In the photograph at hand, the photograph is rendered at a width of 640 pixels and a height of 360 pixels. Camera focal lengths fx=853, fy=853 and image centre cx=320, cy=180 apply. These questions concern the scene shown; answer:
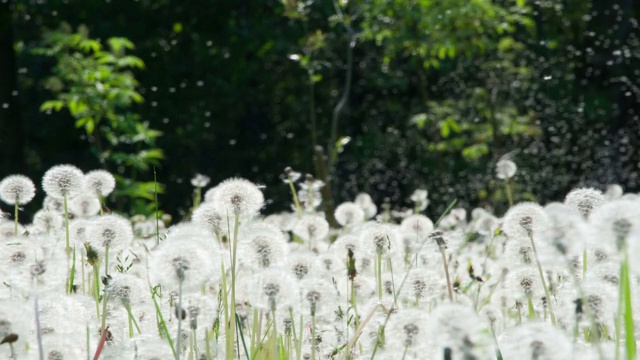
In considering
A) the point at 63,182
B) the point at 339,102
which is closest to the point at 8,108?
the point at 339,102

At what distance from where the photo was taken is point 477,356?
889mm

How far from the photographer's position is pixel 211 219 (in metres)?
1.86

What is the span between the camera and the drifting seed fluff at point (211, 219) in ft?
6.05

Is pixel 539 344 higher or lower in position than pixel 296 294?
lower

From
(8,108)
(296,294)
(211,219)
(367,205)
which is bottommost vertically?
(296,294)

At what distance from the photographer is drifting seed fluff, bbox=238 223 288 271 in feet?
5.43

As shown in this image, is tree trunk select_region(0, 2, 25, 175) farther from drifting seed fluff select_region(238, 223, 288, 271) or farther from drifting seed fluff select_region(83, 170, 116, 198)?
drifting seed fluff select_region(238, 223, 288, 271)

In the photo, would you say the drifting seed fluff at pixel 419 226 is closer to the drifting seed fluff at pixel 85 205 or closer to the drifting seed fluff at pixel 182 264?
the drifting seed fluff at pixel 85 205

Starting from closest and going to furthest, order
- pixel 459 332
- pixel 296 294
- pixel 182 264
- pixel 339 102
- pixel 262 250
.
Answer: pixel 459 332 < pixel 182 264 < pixel 296 294 < pixel 262 250 < pixel 339 102

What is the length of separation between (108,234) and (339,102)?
12.2 meters

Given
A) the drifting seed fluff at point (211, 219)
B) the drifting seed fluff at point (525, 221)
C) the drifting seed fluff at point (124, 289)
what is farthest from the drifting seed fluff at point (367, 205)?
the drifting seed fluff at point (124, 289)

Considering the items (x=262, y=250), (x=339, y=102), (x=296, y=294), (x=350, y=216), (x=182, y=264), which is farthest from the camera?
(x=339, y=102)

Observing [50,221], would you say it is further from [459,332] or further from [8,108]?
[8,108]

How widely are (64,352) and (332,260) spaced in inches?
37.4
